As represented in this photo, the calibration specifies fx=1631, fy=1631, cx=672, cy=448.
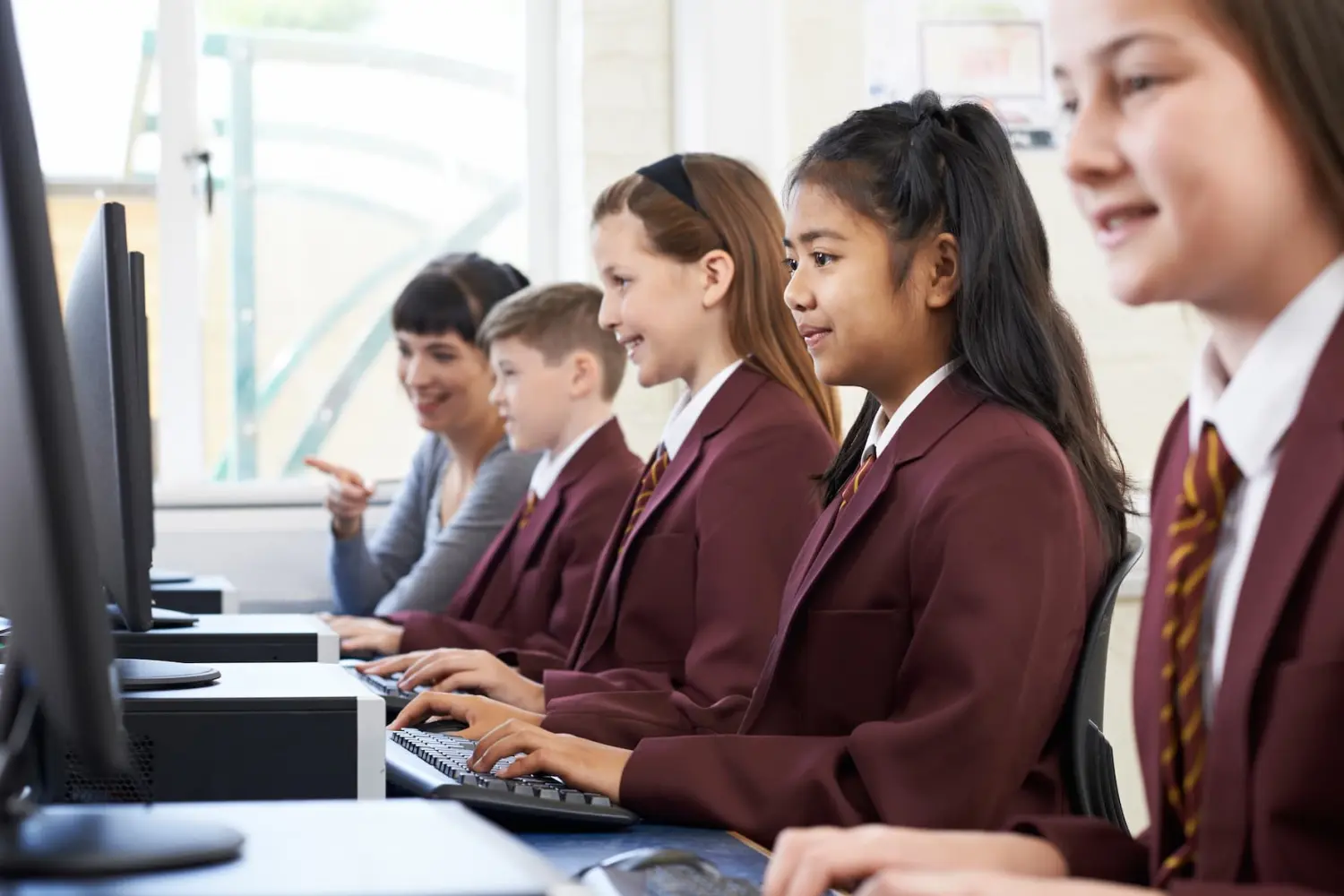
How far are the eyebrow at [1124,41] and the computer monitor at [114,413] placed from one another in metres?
0.76

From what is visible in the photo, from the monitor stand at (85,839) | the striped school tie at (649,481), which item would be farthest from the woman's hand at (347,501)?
the monitor stand at (85,839)

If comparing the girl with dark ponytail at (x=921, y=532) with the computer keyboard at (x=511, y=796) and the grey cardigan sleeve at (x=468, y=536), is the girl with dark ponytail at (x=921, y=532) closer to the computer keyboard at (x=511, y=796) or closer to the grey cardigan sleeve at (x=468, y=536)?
the computer keyboard at (x=511, y=796)

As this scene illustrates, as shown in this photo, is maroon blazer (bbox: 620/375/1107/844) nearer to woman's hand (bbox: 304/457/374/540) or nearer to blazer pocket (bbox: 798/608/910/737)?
A: blazer pocket (bbox: 798/608/910/737)

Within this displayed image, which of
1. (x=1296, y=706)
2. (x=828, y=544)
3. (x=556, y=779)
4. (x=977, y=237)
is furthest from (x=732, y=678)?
(x=1296, y=706)

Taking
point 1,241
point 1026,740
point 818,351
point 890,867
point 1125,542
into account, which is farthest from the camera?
point 818,351

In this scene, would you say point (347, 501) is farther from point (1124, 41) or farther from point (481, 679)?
point (1124, 41)

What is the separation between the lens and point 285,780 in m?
1.19

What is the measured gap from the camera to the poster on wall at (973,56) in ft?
11.0

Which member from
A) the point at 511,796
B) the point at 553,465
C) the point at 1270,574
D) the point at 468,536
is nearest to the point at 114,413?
the point at 511,796

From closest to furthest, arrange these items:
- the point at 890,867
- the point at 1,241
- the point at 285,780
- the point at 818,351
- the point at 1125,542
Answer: the point at 1,241, the point at 890,867, the point at 285,780, the point at 1125,542, the point at 818,351

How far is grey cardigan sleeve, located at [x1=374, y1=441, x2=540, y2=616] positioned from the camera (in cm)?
293

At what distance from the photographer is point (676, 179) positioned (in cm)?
213

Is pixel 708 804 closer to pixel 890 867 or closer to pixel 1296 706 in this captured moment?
pixel 890 867

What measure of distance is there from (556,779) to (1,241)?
74 cm
